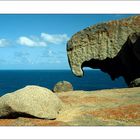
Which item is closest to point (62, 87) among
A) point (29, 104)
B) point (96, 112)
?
point (96, 112)

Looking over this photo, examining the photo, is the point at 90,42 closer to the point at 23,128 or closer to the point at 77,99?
the point at 77,99

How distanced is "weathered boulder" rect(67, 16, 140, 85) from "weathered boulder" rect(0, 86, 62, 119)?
18.1 m

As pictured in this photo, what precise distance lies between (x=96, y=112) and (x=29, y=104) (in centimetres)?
470

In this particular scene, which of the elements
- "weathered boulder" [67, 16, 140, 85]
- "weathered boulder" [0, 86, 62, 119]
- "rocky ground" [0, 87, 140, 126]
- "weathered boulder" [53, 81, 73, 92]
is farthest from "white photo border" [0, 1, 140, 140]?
"weathered boulder" [53, 81, 73, 92]

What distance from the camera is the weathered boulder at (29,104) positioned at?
26.1 m

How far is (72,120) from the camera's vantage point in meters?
25.3

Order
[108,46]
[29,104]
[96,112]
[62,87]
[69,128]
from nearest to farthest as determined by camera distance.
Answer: [69,128], [29,104], [96,112], [108,46], [62,87]

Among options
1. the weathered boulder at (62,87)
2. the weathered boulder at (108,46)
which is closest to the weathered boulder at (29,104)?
the weathered boulder at (108,46)

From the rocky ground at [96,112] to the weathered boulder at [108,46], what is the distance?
12.7 m

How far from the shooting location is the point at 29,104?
26.2m

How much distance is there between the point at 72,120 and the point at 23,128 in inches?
136

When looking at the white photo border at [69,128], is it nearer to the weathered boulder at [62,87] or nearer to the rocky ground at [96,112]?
the rocky ground at [96,112]

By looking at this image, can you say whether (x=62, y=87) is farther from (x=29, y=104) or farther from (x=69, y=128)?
(x=69, y=128)
